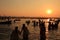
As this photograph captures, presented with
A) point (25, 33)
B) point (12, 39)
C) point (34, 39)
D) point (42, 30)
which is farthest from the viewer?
point (34, 39)

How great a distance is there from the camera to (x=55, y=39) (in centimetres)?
3397

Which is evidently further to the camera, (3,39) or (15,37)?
(3,39)

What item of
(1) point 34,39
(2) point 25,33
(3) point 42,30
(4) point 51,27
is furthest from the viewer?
(4) point 51,27

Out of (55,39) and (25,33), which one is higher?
(25,33)

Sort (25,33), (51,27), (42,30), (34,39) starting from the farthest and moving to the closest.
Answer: (51,27)
(34,39)
(25,33)
(42,30)

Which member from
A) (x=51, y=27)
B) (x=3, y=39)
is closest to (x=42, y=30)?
(x=3, y=39)

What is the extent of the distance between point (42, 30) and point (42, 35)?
2.74 feet

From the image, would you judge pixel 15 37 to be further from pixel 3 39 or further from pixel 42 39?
pixel 3 39

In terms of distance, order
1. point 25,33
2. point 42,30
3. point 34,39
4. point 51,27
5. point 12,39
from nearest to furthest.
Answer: point 12,39
point 42,30
point 25,33
point 34,39
point 51,27

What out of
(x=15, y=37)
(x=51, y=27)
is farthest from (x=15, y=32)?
(x=51, y=27)

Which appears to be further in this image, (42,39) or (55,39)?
(55,39)

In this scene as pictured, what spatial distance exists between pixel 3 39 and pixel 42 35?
10678mm

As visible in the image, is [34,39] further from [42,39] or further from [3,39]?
[42,39]

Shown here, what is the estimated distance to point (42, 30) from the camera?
23.5 metres
